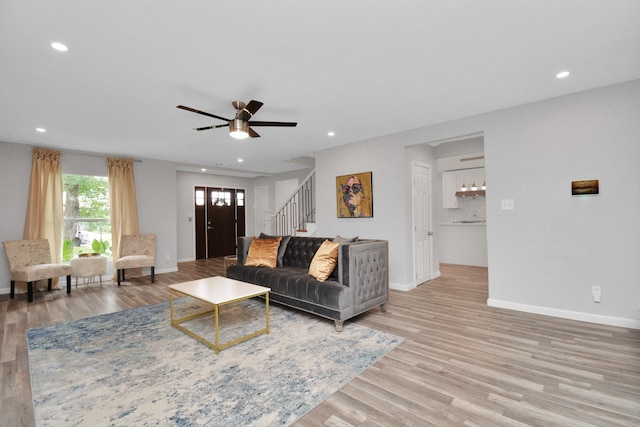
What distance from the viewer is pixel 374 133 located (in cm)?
480

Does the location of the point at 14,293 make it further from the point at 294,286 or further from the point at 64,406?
the point at 294,286

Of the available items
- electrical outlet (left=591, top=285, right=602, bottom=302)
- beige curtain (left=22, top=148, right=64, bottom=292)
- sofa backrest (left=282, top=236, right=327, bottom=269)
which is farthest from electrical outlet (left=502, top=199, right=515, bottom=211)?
beige curtain (left=22, top=148, right=64, bottom=292)

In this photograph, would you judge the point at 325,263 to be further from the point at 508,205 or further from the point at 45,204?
the point at 45,204

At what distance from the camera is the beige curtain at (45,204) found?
16.5ft

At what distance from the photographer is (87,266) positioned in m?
5.07

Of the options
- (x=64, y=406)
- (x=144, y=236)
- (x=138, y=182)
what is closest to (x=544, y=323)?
(x=64, y=406)

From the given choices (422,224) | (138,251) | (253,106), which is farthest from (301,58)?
(138,251)

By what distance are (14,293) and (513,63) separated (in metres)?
7.50

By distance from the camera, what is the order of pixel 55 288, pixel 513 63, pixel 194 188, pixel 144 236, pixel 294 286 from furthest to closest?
pixel 194 188
pixel 144 236
pixel 55 288
pixel 294 286
pixel 513 63

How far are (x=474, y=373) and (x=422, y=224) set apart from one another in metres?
3.13

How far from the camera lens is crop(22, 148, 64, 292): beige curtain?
5.02 meters

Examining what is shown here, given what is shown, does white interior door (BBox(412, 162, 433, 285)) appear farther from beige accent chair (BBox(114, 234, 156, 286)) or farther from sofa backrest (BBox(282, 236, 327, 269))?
beige accent chair (BBox(114, 234, 156, 286))

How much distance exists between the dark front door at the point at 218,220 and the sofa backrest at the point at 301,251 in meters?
5.08

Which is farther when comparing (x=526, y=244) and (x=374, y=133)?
(x=374, y=133)
